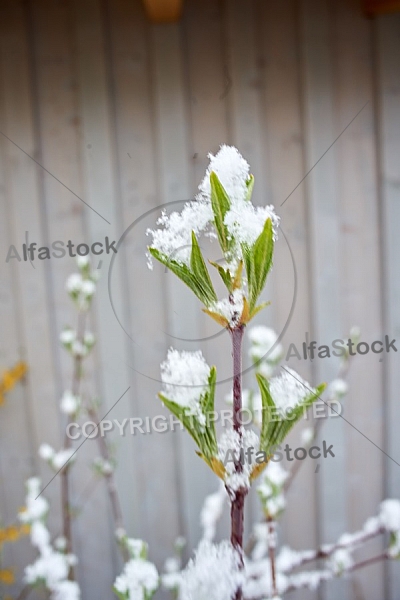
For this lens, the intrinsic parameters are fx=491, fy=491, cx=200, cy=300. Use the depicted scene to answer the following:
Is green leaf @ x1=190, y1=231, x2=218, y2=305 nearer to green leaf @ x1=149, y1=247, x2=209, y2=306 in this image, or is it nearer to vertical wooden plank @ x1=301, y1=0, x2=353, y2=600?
green leaf @ x1=149, y1=247, x2=209, y2=306

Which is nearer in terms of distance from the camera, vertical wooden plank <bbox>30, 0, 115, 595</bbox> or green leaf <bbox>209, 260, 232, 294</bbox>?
green leaf <bbox>209, 260, 232, 294</bbox>

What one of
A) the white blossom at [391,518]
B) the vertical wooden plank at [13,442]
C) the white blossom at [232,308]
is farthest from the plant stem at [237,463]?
the vertical wooden plank at [13,442]

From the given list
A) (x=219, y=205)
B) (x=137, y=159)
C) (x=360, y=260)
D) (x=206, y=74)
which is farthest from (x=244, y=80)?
(x=219, y=205)

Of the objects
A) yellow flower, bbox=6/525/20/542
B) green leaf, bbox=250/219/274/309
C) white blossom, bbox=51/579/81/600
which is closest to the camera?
green leaf, bbox=250/219/274/309

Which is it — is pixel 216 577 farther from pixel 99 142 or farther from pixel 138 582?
pixel 99 142

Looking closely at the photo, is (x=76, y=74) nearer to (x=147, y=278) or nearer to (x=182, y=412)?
(x=147, y=278)

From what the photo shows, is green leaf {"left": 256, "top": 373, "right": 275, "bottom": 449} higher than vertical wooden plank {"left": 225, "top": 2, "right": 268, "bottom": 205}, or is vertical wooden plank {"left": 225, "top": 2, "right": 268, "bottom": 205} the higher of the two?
vertical wooden plank {"left": 225, "top": 2, "right": 268, "bottom": 205}

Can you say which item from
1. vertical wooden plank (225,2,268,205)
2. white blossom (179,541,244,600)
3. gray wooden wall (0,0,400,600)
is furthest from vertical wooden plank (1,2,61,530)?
white blossom (179,541,244,600)
